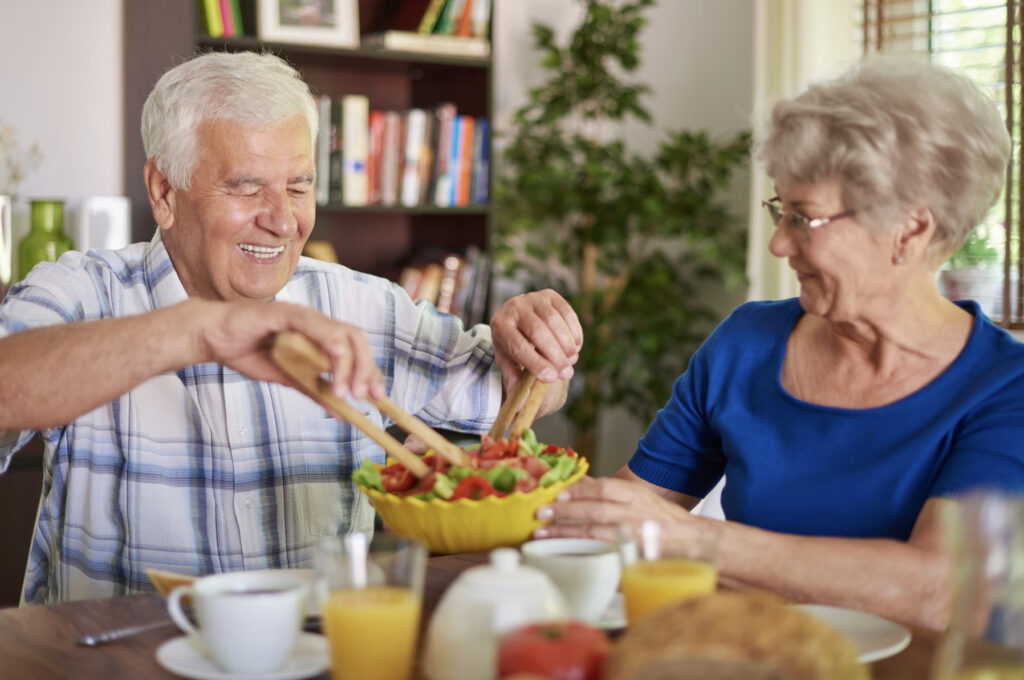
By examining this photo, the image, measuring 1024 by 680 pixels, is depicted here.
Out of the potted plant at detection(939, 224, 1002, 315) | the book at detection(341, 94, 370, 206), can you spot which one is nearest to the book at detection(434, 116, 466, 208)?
the book at detection(341, 94, 370, 206)

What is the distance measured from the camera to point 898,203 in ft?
5.13

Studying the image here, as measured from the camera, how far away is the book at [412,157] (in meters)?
3.77

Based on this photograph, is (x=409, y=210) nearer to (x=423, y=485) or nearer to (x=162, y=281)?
(x=162, y=281)

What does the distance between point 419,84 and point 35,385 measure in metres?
2.85

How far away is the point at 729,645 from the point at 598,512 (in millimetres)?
544

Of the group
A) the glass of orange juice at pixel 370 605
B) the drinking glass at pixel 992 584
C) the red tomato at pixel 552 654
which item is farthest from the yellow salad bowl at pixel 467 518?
the drinking glass at pixel 992 584

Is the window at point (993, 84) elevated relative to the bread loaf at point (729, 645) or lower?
elevated

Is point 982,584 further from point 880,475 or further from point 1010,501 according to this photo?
point 880,475

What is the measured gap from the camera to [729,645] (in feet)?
2.56

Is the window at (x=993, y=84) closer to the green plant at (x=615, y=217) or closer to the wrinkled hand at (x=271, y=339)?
the green plant at (x=615, y=217)

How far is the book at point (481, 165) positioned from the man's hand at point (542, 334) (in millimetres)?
2109

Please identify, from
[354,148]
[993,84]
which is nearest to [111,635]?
[354,148]

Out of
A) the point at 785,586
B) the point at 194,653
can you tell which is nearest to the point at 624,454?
the point at 785,586

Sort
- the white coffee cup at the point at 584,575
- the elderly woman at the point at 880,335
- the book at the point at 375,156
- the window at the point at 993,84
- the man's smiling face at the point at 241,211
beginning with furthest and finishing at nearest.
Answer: the book at the point at 375,156, the window at the point at 993,84, the man's smiling face at the point at 241,211, the elderly woman at the point at 880,335, the white coffee cup at the point at 584,575
